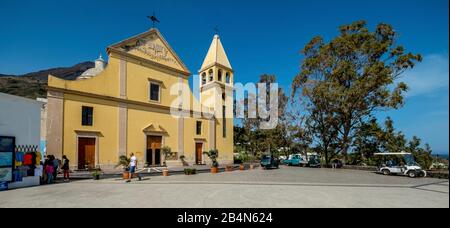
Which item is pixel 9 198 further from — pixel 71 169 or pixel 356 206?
pixel 356 206

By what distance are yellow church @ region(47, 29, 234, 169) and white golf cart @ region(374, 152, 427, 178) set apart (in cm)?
1736

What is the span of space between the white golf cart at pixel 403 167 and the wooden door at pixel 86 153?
889 inches

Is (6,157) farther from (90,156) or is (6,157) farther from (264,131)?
(264,131)

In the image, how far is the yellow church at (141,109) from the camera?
61.7 ft

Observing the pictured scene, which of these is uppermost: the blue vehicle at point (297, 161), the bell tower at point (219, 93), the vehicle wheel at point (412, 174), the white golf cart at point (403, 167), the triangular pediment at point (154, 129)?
the bell tower at point (219, 93)

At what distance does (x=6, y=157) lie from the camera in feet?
36.7

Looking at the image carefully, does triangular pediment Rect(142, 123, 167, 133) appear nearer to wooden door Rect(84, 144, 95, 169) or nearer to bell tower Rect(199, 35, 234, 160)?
wooden door Rect(84, 144, 95, 169)

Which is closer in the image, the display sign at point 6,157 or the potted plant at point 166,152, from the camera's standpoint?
the display sign at point 6,157

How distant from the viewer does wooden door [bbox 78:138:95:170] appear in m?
19.1

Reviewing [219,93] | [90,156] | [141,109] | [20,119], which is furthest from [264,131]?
[20,119]

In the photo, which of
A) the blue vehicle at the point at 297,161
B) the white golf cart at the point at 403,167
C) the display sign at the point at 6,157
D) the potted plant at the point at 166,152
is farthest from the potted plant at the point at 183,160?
the white golf cart at the point at 403,167

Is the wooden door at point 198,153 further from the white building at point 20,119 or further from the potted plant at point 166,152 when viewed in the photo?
the white building at point 20,119

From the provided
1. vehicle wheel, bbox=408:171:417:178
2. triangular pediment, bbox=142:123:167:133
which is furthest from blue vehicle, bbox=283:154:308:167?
triangular pediment, bbox=142:123:167:133

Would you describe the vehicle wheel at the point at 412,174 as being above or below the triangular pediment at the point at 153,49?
below
